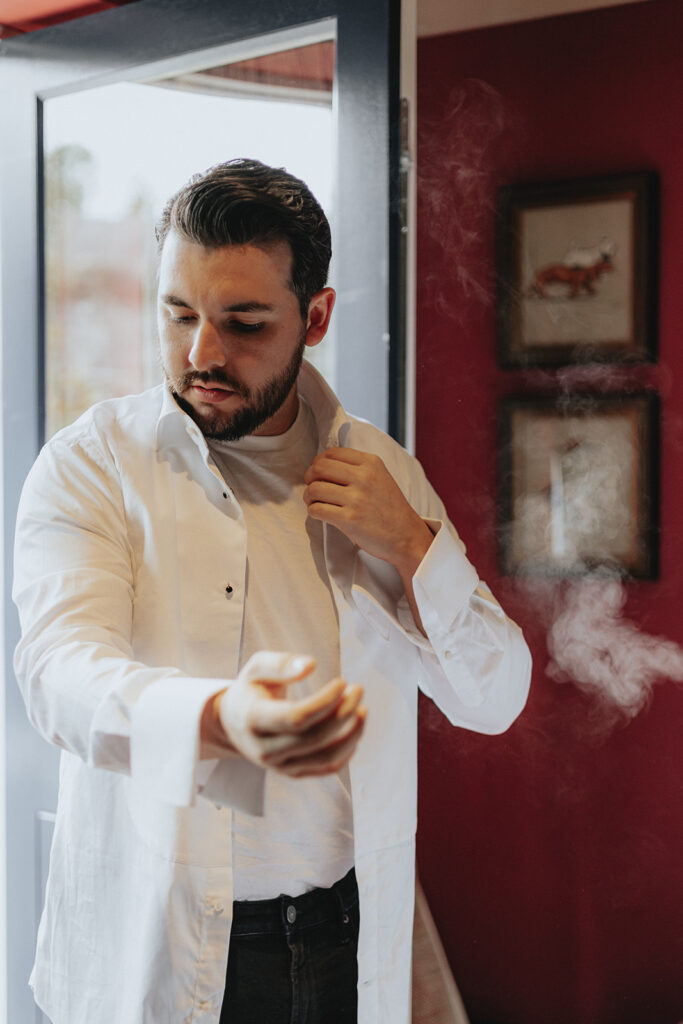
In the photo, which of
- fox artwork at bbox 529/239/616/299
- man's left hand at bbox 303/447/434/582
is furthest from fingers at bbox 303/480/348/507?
fox artwork at bbox 529/239/616/299

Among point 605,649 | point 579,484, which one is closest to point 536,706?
point 605,649

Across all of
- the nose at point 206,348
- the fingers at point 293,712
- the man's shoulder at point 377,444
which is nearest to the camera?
the fingers at point 293,712

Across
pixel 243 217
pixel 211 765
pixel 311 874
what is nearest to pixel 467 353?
pixel 243 217

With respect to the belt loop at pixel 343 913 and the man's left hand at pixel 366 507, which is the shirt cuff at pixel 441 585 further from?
the belt loop at pixel 343 913

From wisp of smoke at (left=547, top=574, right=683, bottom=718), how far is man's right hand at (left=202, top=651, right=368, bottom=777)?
2.71ft

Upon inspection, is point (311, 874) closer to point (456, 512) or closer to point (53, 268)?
point (456, 512)

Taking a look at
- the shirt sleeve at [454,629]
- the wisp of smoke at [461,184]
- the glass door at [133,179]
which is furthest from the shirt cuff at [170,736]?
the wisp of smoke at [461,184]

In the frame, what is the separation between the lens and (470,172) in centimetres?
137

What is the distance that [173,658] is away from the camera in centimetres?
95

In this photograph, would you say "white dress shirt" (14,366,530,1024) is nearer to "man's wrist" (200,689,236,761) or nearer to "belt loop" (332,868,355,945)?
"belt loop" (332,868,355,945)

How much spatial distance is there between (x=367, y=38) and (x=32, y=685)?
2.97ft

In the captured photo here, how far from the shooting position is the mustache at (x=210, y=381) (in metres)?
0.90

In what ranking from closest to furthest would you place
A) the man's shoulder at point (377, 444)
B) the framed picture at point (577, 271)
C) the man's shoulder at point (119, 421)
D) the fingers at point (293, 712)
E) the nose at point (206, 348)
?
the fingers at point (293, 712) < the nose at point (206, 348) < the man's shoulder at point (119, 421) < the man's shoulder at point (377, 444) < the framed picture at point (577, 271)

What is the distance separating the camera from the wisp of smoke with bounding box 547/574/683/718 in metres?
1.32
